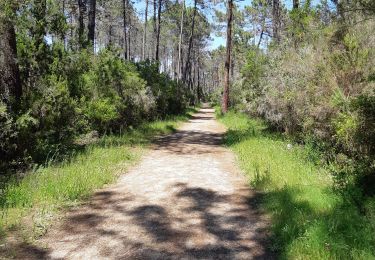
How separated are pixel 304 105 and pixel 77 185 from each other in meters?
6.32

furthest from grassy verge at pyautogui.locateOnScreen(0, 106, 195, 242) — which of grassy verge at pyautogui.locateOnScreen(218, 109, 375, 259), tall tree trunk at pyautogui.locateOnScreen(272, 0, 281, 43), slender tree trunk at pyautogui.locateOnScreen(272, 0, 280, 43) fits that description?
tall tree trunk at pyautogui.locateOnScreen(272, 0, 281, 43)

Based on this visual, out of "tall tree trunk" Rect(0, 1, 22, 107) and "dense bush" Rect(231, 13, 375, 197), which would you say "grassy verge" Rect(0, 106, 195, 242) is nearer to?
"tall tree trunk" Rect(0, 1, 22, 107)

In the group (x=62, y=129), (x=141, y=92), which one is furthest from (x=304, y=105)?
(x=141, y=92)

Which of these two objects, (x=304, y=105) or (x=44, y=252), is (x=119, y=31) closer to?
(x=304, y=105)

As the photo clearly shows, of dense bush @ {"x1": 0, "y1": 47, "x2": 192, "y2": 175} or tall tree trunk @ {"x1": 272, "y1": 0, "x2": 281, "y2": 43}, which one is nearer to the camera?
dense bush @ {"x1": 0, "y1": 47, "x2": 192, "y2": 175}

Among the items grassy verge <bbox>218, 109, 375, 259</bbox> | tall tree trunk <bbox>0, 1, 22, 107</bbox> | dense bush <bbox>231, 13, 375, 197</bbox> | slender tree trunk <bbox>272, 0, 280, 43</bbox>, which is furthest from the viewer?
slender tree trunk <bbox>272, 0, 280, 43</bbox>

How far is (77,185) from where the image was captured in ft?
24.0

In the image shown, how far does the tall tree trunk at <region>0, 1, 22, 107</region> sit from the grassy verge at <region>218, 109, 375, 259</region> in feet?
17.9

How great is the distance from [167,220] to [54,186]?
2.34 m

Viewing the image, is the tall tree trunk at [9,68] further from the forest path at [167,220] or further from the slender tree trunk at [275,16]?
the slender tree trunk at [275,16]

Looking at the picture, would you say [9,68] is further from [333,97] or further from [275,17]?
[275,17]

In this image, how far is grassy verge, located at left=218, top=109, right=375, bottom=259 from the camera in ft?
14.5

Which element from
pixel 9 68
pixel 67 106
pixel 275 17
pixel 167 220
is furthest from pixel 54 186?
pixel 275 17

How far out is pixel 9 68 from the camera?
8523 millimetres
